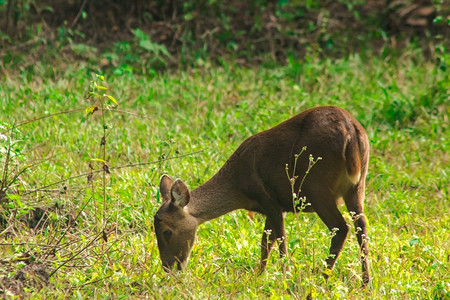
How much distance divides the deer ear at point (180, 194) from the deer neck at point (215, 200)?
102 mm

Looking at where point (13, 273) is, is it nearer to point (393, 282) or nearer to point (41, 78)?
point (393, 282)

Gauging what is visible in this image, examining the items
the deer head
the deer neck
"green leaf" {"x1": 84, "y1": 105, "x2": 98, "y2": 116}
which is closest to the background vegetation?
"green leaf" {"x1": 84, "y1": 105, "x2": 98, "y2": 116}

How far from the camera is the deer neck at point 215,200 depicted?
5.66 meters

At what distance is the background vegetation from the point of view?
5.12 meters

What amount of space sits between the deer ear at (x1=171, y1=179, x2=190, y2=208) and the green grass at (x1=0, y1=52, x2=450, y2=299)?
0.82 ft

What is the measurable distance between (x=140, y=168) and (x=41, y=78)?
3.30 meters

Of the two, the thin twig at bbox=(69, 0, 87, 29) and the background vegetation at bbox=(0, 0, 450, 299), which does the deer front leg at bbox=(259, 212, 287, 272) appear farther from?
the thin twig at bbox=(69, 0, 87, 29)

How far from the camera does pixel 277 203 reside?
5590mm

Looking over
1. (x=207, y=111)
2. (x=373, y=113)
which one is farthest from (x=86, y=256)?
(x=373, y=113)

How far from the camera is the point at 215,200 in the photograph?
5695 millimetres

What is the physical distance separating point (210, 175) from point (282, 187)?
1.58 meters

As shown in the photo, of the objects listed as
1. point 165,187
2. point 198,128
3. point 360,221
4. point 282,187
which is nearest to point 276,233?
point 282,187

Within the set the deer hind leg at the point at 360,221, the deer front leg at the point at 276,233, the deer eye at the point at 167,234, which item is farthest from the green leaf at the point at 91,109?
the deer hind leg at the point at 360,221

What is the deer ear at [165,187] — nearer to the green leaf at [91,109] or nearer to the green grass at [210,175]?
the green grass at [210,175]
